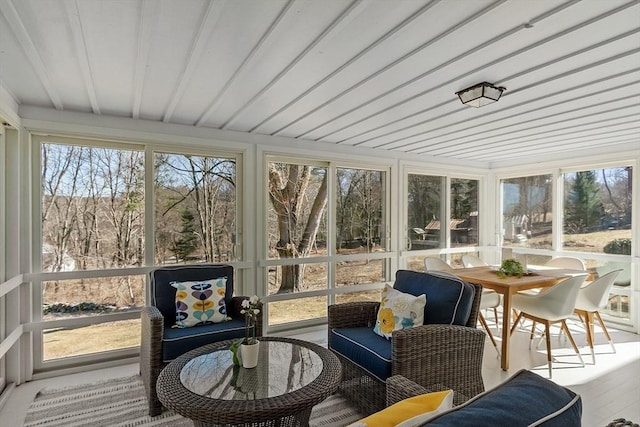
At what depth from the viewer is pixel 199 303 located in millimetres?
2904

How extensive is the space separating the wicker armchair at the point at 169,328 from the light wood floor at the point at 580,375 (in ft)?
2.39

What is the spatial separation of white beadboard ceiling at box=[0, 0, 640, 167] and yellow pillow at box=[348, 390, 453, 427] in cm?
148

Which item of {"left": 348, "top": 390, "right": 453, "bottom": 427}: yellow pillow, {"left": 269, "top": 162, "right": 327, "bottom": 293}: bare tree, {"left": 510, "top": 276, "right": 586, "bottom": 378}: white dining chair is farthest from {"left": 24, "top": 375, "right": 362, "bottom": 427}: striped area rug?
{"left": 510, "top": 276, "right": 586, "bottom": 378}: white dining chair

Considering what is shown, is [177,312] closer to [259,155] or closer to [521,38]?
[259,155]

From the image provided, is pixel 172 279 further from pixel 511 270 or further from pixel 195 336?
pixel 511 270

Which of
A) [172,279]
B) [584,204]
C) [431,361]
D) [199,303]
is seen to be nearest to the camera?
[431,361]

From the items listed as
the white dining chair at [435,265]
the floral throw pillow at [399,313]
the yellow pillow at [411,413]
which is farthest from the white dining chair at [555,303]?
the yellow pillow at [411,413]

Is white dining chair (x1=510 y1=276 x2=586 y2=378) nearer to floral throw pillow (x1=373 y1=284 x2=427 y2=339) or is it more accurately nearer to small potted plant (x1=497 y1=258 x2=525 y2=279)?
small potted plant (x1=497 y1=258 x2=525 y2=279)

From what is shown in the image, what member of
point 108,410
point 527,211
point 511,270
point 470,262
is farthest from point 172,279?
point 527,211

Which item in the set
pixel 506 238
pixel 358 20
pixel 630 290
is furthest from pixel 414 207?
pixel 358 20

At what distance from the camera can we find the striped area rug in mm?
2340

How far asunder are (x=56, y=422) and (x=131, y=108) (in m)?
2.36

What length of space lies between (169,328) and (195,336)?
32 centimetres

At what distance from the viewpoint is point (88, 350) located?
326cm
